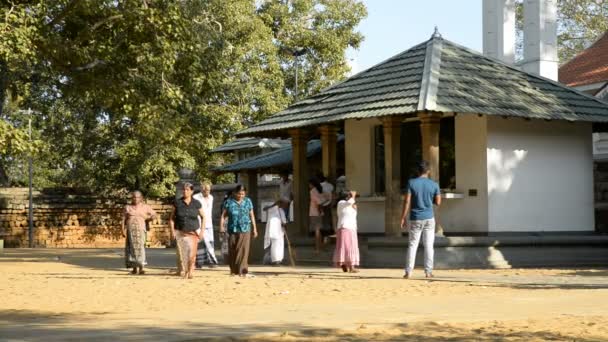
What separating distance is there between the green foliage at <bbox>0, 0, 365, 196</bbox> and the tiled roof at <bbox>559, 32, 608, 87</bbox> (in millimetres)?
11442

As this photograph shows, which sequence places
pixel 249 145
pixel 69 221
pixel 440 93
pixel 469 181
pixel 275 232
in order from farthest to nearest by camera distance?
pixel 69 221 < pixel 249 145 < pixel 275 232 < pixel 469 181 < pixel 440 93

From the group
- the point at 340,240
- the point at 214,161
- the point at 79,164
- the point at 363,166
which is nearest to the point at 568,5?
the point at 214,161

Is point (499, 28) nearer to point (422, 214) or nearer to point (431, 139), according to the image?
point (431, 139)

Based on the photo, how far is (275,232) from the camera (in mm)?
23594

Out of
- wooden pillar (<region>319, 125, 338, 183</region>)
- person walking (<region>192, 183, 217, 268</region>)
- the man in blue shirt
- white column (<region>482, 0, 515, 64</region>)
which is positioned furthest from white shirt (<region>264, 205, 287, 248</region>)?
white column (<region>482, 0, 515, 64</region>)

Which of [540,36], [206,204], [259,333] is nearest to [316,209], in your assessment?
[206,204]

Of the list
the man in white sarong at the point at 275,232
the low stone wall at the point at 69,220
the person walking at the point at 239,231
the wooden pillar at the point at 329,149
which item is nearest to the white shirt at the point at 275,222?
the man in white sarong at the point at 275,232

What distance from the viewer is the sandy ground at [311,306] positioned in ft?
34.5

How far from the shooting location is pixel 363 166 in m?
24.7

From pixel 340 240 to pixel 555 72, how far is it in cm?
1609

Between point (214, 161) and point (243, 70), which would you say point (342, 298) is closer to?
point (243, 70)

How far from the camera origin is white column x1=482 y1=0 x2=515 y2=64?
1394 inches

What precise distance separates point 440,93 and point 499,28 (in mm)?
14594

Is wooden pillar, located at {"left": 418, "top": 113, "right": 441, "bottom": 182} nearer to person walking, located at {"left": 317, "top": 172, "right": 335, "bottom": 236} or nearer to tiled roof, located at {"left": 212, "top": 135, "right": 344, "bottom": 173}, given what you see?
person walking, located at {"left": 317, "top": 172, "right": 335, "bottom": 236}
